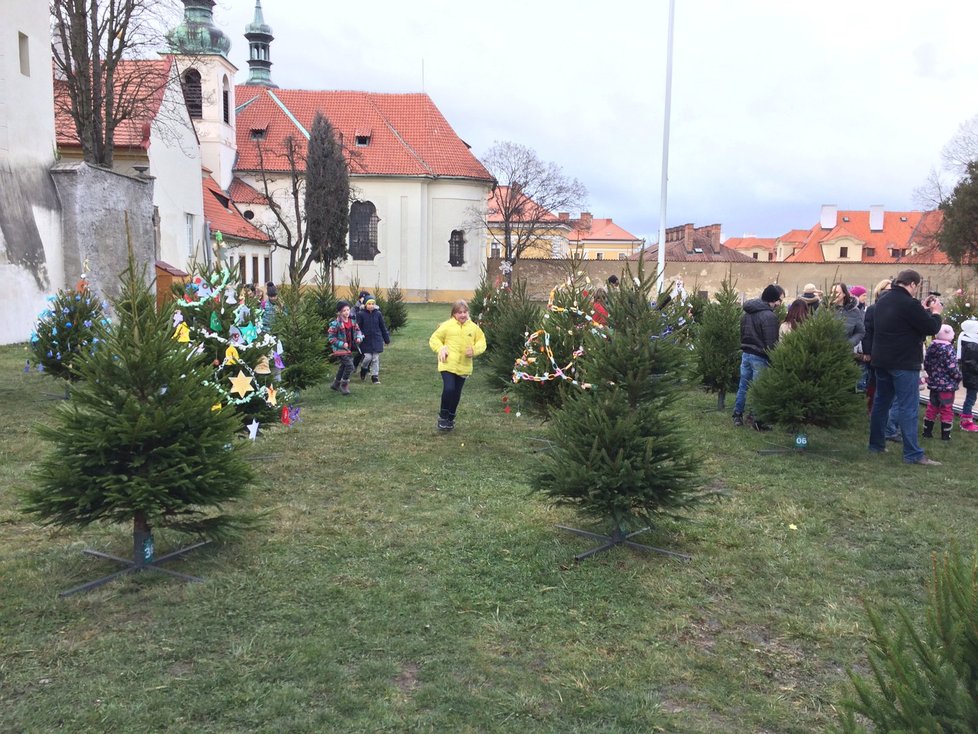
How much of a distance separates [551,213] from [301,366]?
43.8m

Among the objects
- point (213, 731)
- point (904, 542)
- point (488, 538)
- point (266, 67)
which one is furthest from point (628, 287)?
point (266, 67)

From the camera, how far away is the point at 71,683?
11.9 ft

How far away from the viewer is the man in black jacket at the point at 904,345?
7.85m

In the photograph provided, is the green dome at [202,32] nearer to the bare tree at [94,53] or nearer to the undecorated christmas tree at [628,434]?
the bare tree at [94,53]

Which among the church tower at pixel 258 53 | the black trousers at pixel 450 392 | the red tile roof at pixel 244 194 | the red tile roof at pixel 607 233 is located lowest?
the black trousers at pixel 450 392

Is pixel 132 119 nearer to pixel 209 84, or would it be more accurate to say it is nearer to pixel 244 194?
pixel 209 84

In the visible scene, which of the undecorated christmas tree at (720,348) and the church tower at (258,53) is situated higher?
the church tower at (258,53)

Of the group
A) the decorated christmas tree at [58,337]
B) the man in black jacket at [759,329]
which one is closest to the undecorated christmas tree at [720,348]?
the man in black jacket at [759,329]

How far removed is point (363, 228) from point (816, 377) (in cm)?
4419

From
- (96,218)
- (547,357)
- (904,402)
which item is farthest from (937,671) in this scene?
(96,218)

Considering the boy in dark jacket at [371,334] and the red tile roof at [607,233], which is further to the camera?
the red tile roof at [607,233]

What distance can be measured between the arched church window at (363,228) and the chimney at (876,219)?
1859 inches

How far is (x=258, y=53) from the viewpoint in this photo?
58.8 metres

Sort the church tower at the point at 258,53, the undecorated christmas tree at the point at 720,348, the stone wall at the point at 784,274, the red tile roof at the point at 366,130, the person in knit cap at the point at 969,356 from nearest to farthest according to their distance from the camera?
the person in knit cap at the point at 969,356
the undecorated christmas tree at the point at 720,348
the stone wall at the point at 784,274
the red tile roof at the point at 366,130
the church tower at the point at 258,53
